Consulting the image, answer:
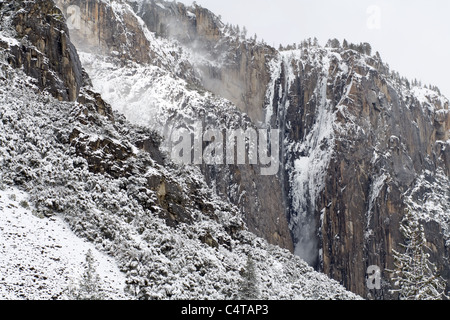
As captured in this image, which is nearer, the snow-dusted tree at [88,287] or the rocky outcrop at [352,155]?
the snow-dusted tree at [88,287]

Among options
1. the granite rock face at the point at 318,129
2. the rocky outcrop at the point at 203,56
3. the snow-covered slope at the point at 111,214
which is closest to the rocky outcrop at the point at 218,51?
the rocky outcrop at the point at 203,56

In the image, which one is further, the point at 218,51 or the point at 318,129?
the point at 218,51

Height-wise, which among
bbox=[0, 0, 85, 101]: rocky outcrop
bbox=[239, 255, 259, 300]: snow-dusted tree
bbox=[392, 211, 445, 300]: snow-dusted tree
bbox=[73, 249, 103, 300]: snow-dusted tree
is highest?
bbox=[0, 0, 85, 101]: rocky outcrop

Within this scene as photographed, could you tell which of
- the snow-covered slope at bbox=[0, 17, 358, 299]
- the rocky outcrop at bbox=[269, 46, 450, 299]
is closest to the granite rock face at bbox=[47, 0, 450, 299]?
the rocky outcrop at bbox=[269, 46, 450, 299]

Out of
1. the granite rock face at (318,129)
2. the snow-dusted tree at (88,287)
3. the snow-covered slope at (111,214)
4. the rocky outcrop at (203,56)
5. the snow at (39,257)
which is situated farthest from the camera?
the granite rock face at (318,129)

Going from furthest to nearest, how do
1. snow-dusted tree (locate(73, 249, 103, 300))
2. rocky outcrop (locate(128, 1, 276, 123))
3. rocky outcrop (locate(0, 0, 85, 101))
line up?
rocky outcrop (locate(128, 1, 276, 123)) < rocky outcrop (locate(0, 0, 85, 101)) < snow-dusted tree (locate(73, 249, 103, 300))

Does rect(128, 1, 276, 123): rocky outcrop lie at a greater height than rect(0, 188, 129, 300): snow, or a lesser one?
greater

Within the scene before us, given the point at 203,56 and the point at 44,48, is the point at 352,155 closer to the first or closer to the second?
the point at 203,56

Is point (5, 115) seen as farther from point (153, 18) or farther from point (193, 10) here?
point (193, 10)

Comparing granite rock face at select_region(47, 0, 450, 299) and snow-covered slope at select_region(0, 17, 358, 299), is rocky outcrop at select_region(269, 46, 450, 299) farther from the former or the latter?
A: snow-covered slope at select_region(0, 17, 358, 299)

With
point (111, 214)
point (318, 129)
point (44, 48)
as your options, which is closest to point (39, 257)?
point (111, 214)

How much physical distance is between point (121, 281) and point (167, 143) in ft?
155

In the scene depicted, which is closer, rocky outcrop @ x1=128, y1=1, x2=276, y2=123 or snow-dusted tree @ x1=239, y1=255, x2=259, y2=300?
snow-dusted tree @ x1=239, y1=255, x2=259, y2=300

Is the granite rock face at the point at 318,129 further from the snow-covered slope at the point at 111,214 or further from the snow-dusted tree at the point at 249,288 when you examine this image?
the snow-dusted tree at the point at 249,288
